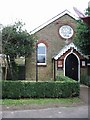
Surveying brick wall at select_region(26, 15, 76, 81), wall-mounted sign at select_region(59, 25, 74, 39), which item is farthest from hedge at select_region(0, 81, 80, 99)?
wall-mounted sign at select_region(59, 25, 74, 39)

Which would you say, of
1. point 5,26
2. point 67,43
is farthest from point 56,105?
point 67,43

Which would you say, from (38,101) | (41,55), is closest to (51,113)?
(38,101)

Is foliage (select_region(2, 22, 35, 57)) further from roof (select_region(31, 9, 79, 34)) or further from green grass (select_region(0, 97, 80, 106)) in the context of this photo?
green grass (select_region(0, 97, 80, 106))

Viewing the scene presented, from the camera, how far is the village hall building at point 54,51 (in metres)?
25.3

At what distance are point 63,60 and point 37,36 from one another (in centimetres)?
310

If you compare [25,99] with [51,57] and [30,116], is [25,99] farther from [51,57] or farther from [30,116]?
[51,57]

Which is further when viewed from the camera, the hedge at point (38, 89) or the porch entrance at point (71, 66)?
the porch entrance at point (71, 66)

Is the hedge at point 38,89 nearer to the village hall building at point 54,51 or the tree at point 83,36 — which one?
the tree at point 83,36

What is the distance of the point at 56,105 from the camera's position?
12.8m

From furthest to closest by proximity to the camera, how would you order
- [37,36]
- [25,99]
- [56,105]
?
[37,36]
[25,99]
[56,105]

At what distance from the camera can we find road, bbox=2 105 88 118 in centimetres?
1049

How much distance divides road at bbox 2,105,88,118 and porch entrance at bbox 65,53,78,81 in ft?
44.7

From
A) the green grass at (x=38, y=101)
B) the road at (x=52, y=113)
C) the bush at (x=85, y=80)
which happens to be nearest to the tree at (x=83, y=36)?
the bush at (x=85, y=80)

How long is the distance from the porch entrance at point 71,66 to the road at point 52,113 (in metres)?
13.6
